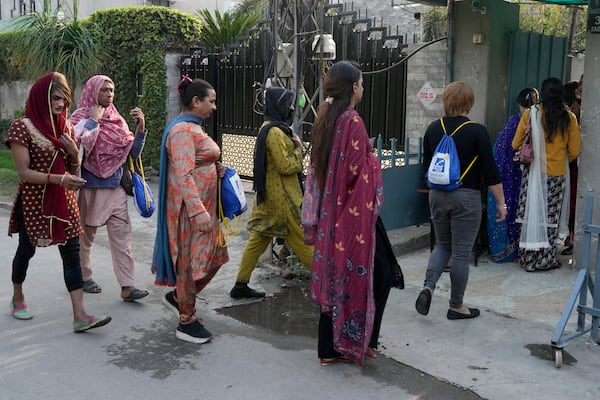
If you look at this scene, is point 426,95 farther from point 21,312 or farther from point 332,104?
point 21,312

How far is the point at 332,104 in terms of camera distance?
4129mm

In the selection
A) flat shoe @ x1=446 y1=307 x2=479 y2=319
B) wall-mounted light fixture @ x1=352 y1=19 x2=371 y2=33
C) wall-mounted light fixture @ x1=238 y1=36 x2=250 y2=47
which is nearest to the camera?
flat shoe @ x1=446 y1=307 x2=479 y2=319

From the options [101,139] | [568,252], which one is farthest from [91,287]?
[568,252]

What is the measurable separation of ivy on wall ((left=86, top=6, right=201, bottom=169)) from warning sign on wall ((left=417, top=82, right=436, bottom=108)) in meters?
5.12

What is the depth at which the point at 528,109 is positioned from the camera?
6328 millimetres

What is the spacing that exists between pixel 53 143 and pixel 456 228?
2817 mm

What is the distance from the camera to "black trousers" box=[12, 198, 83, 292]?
185 inches

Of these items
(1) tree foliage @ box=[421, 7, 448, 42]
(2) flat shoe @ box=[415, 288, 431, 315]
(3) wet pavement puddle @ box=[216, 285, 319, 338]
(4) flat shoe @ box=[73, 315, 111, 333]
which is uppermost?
(1) tree foliage @ box=[421, 7, 448, 42]

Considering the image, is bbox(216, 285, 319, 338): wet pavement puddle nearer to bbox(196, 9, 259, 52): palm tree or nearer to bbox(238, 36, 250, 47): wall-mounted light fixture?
bbox(238, 36, 250, 47): wall-mounted light fixture

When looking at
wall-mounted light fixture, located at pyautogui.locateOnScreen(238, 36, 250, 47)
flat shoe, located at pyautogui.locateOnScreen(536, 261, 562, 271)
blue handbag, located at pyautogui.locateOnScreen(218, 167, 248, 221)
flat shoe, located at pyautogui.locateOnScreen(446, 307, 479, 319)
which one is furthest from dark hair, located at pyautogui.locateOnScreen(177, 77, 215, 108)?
wall-mounted light fixture, located at pyautogui.locateOnScreen(238, 36, 250, 47)

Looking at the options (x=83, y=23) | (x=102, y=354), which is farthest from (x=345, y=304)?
(x=83, y=23)

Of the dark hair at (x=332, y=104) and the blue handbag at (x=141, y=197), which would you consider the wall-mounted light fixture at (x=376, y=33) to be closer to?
the blue handbag at (x=141, y=197)

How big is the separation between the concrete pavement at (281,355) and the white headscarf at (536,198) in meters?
0.50

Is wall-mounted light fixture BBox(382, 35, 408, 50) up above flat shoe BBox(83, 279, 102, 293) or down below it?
above
